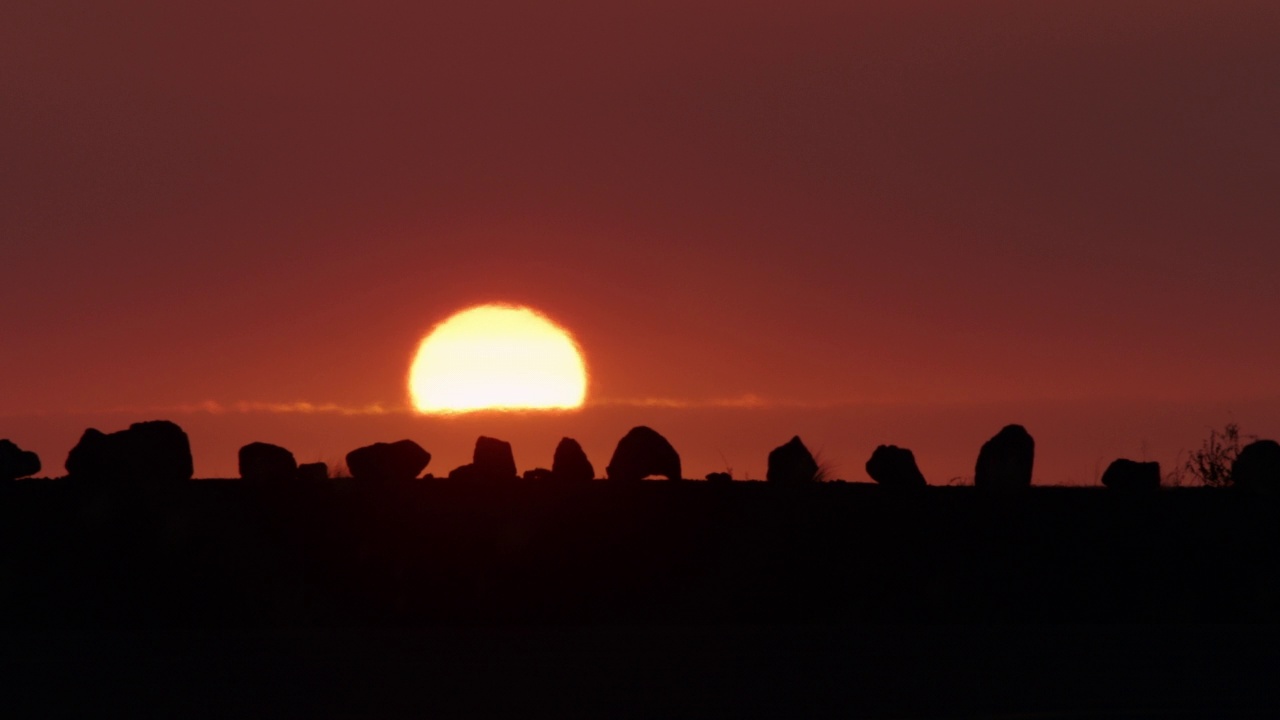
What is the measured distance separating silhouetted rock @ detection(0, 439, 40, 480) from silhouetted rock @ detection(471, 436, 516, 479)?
8.37 m

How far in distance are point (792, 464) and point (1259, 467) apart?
30.2 ft

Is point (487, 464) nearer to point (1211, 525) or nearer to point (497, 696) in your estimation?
point (1211, 525)

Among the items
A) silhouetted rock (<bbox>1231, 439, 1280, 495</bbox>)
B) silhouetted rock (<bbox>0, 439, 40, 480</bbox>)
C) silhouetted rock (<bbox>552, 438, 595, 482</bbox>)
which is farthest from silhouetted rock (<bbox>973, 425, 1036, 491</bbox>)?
silhouetted rock (<bbox>0, 439, 40, 480</bbox>)

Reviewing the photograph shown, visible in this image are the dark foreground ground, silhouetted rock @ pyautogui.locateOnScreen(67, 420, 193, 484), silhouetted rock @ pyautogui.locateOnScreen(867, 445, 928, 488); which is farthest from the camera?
silhouetted rock @ pyautogui.locateOnScreen(867, 445, 928, 488)

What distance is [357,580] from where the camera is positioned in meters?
28.3

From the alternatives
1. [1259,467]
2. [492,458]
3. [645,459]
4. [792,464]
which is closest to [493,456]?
[492,458]

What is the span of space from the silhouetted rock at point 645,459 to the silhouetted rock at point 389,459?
3779 millimetres

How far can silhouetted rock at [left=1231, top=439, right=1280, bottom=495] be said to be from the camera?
35.6 meters

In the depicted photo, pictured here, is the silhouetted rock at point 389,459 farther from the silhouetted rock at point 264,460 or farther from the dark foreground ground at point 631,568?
the dark foreground ground at point 631,568

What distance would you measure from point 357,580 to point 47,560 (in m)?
5.09

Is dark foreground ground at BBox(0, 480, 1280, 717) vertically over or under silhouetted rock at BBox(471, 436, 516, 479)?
under

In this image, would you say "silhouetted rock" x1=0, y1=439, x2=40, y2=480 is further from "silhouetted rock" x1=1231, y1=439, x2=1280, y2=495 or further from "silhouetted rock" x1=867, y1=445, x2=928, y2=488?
"silhouetted rock" x1=1231, y1=439, x2=1280, y2=495

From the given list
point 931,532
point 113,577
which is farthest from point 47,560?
point 931,532

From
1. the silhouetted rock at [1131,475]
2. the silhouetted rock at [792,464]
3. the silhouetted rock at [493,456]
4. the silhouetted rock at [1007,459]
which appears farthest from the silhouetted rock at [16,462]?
the silhouetted rock at [1131,475]
